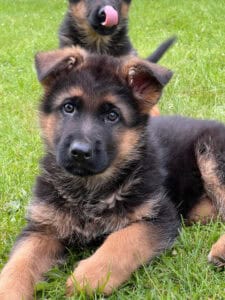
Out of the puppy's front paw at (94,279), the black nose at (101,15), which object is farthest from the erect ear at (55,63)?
the black nose at (101,15)

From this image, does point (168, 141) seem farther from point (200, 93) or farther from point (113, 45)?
point (113, 45)

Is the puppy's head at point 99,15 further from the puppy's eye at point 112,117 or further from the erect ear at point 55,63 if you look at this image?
the puppy's eye at point 112,117

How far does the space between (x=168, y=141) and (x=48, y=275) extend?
1.54 meters

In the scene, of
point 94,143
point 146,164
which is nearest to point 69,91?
point 94,143

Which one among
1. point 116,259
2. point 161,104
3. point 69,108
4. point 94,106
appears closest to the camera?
point 116,259

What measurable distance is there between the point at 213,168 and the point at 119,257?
1298 millimetres

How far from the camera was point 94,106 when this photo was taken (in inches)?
132

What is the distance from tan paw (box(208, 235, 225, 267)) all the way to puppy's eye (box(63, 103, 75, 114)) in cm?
117

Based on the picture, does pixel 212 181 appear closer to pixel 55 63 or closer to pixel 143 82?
pixel 143 82

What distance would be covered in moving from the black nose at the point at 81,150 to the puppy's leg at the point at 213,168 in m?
1.23

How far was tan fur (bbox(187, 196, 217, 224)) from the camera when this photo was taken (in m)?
3.99

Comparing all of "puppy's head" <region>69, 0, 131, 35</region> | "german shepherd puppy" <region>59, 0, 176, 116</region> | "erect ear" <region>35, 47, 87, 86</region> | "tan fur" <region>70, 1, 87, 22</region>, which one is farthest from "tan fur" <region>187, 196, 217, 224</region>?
"tan fur" <region>70, 1, 87, 22</region>

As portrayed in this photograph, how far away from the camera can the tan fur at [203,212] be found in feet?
13.1

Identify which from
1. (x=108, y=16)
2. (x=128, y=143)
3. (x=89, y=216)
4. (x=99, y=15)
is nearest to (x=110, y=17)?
(x=108, y=16)
